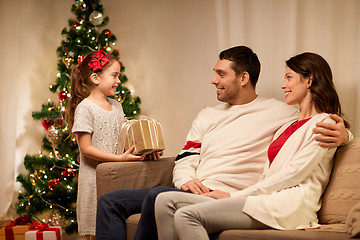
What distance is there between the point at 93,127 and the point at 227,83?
0.83 meters

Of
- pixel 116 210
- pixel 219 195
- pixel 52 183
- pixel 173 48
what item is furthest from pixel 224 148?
pixel 52 183

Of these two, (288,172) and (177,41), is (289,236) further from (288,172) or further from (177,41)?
(177,41)

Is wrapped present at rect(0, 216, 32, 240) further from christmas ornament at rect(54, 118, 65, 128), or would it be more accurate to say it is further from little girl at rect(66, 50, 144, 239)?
little girl at rect(66, 50, 144, 239)

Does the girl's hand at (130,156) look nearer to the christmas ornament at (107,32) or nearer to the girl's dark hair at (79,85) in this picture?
the girl's dark hair at (79,85)

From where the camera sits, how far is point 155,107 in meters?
4.18

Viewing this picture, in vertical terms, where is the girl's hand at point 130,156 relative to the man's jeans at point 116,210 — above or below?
above

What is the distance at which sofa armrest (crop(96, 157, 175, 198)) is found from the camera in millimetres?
2562

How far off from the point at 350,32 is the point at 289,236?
1.43 meters

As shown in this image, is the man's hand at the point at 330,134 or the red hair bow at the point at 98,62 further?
the red hair bow at the point at 98,62

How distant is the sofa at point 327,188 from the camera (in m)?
1.78

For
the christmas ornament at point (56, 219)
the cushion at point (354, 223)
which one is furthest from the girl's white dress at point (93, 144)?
the cushion at point (354, 223)

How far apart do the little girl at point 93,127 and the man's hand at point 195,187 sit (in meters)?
0.45

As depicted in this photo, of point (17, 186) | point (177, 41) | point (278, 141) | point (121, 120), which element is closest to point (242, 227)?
point (278, 141)

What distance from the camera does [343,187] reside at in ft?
6.77
